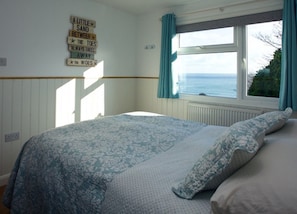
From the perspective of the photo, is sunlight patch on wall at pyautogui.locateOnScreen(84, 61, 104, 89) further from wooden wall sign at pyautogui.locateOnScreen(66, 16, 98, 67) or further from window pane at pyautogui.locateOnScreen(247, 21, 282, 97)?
window pane at pyautogui.locateOnScreen(247, 21, 282, 97)

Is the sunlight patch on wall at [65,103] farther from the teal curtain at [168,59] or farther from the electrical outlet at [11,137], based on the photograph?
the teal curtain at [168,59]

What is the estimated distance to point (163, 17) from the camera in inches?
141

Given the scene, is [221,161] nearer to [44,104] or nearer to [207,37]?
[44,104]

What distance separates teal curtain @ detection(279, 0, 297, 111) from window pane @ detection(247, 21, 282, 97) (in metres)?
0.26

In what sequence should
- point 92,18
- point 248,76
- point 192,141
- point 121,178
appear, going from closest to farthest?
point 121,178
point 192,141
point 248,76
point 92,18

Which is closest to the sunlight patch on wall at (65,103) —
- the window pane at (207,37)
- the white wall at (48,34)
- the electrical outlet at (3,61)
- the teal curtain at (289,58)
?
the white wall at (48,34)

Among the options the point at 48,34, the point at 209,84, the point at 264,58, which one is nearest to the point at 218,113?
the point at 209,84

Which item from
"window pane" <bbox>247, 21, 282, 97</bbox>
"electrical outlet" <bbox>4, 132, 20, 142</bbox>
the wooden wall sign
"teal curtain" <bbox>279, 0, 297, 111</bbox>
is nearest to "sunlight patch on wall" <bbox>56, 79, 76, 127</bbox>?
the wooden wall sign

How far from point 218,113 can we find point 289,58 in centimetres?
108

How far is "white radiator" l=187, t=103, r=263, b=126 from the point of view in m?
2.97

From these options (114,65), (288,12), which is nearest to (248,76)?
(288,12)

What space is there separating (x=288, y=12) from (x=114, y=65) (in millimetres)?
2520

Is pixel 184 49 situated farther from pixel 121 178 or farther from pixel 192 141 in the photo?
pixel 121 178

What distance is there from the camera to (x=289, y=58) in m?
2.55
